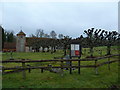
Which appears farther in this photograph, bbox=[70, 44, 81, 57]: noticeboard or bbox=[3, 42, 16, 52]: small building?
bbox=[3, 42, 16, 52]: small building

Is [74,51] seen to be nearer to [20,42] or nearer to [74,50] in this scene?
[74,50]

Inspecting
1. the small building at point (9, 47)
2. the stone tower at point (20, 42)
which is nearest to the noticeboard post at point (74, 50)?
the stone tower at point (20, 42)

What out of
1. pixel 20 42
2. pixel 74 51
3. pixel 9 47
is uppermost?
pixel 20 42

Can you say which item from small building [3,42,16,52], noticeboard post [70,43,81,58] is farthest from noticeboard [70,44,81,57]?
small building [3,42,16,52]

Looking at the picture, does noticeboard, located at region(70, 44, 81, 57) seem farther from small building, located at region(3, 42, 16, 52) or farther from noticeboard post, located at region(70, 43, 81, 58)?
small building, located at region(3, 42, 16, 52)

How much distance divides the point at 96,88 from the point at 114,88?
0.81 m

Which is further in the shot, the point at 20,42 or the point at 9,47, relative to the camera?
the point at 9,47

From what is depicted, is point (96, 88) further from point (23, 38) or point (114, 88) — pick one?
point (23, 38)

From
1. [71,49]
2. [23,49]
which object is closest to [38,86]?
[71,49]

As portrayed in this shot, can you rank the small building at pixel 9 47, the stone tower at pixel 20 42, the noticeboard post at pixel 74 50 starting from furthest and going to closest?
the small building at pixel 9 47 → the stone tower at pixel 20 42 → the noticeboard post at pixel 74 50

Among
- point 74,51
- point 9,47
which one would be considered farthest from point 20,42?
point 74,51

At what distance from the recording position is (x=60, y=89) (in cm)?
423

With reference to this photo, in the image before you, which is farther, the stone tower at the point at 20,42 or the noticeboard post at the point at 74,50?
the stone tower at the point at 20,42

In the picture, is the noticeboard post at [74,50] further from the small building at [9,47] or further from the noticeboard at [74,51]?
the small building at [9,47]
